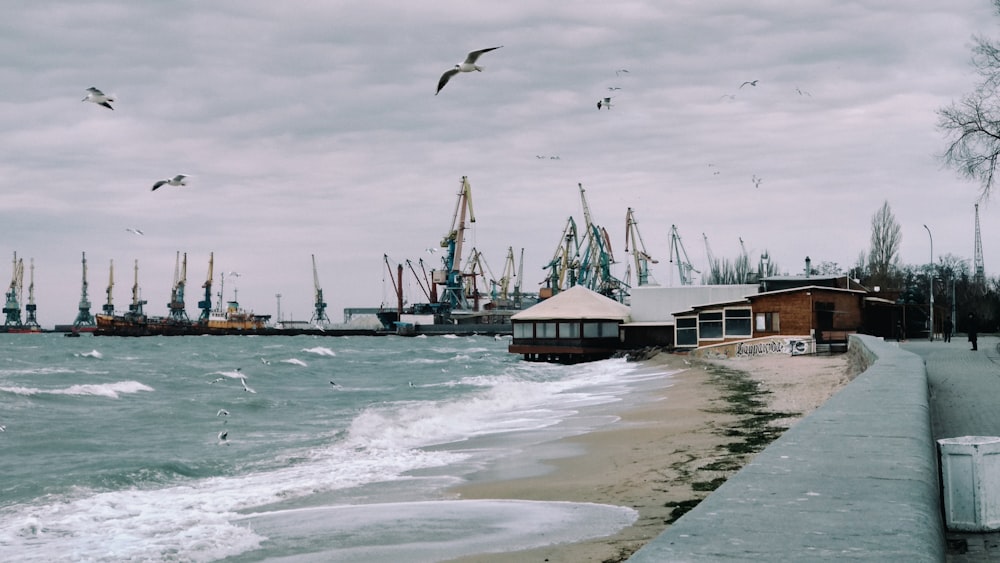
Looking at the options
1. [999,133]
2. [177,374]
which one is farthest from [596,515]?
[177,374]

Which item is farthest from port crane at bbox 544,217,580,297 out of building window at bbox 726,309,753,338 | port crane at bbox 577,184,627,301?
building window at bbox 726,309,753,338

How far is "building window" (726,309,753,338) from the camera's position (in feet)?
179

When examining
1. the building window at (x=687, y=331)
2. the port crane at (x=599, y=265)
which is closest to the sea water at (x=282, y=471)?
the building window at (x=687, y=331)

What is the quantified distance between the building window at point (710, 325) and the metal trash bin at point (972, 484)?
163ft

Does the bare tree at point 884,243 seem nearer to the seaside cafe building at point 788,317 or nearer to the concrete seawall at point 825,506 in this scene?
the seaside cafe building at point 788,317

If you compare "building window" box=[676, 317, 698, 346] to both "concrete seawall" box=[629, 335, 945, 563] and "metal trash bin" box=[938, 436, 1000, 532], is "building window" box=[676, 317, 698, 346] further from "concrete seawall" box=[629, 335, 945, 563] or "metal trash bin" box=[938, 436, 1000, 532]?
"metal trash bin" box=[938, 436, 1000, 532]

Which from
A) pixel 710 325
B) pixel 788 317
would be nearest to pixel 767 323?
pixel 788 317

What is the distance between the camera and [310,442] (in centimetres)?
2448

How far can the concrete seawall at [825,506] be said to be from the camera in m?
4.76

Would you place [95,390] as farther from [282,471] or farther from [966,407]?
[966,407]

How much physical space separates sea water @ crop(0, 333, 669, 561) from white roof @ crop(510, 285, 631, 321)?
25.9m

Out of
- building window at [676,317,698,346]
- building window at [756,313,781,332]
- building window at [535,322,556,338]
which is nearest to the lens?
building window at [756,313,781,332]

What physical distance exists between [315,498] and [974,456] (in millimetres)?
10726

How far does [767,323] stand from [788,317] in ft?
4.69
